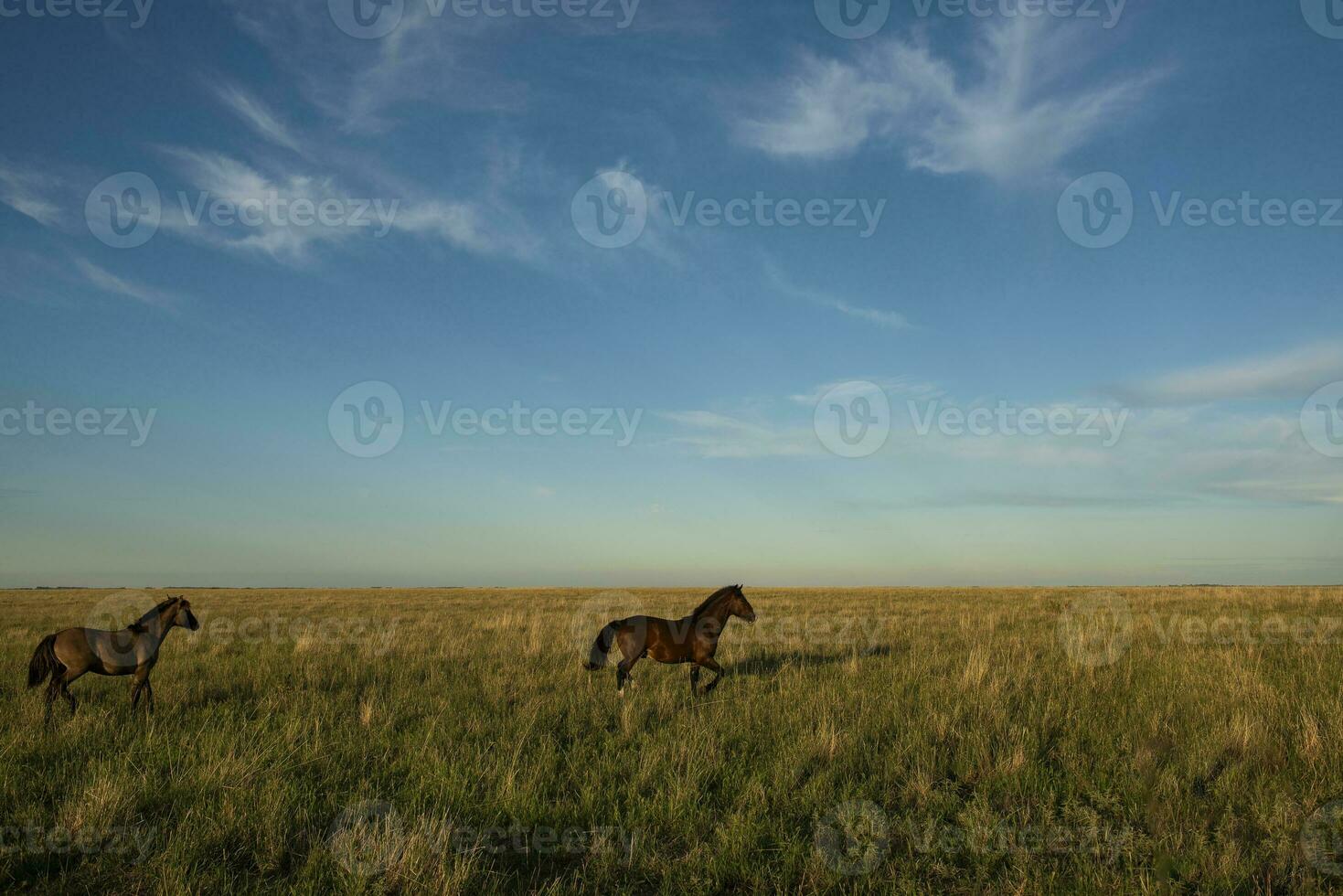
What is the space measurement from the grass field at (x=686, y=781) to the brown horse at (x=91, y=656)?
520 mm

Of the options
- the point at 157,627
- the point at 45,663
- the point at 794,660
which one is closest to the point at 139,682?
the point at 157,627

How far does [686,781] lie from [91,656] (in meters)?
7.40

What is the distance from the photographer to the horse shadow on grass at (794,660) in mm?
11570

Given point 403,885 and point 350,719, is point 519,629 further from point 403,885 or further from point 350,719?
point 403,885

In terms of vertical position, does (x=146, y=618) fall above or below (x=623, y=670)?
above

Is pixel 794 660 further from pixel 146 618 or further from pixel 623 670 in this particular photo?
pixel 146 618

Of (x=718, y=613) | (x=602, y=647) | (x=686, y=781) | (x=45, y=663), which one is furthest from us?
(x=718, y=613)

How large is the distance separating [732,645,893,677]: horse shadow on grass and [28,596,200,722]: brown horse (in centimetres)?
811

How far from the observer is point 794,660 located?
12633mm

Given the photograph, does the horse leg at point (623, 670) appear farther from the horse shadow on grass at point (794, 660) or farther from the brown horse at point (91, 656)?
the brown horse at point (91, 656)

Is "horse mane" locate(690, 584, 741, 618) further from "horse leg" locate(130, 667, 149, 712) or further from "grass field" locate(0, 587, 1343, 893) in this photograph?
"horse leg" locate(130, 667, 149, 712)

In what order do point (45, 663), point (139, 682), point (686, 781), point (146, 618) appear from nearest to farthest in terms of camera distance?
point (686, 781), point (45, 663), point (139, 682), point (146, 618)

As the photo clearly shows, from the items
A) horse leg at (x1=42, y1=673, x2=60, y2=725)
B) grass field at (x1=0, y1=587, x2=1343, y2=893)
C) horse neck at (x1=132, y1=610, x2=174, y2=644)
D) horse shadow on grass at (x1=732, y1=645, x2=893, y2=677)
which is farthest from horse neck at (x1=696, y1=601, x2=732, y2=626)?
horse leg at (x1=42, y1=673, x2=60, y2=725)

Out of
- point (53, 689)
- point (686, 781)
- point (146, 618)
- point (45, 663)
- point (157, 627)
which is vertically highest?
point (146, 618)
